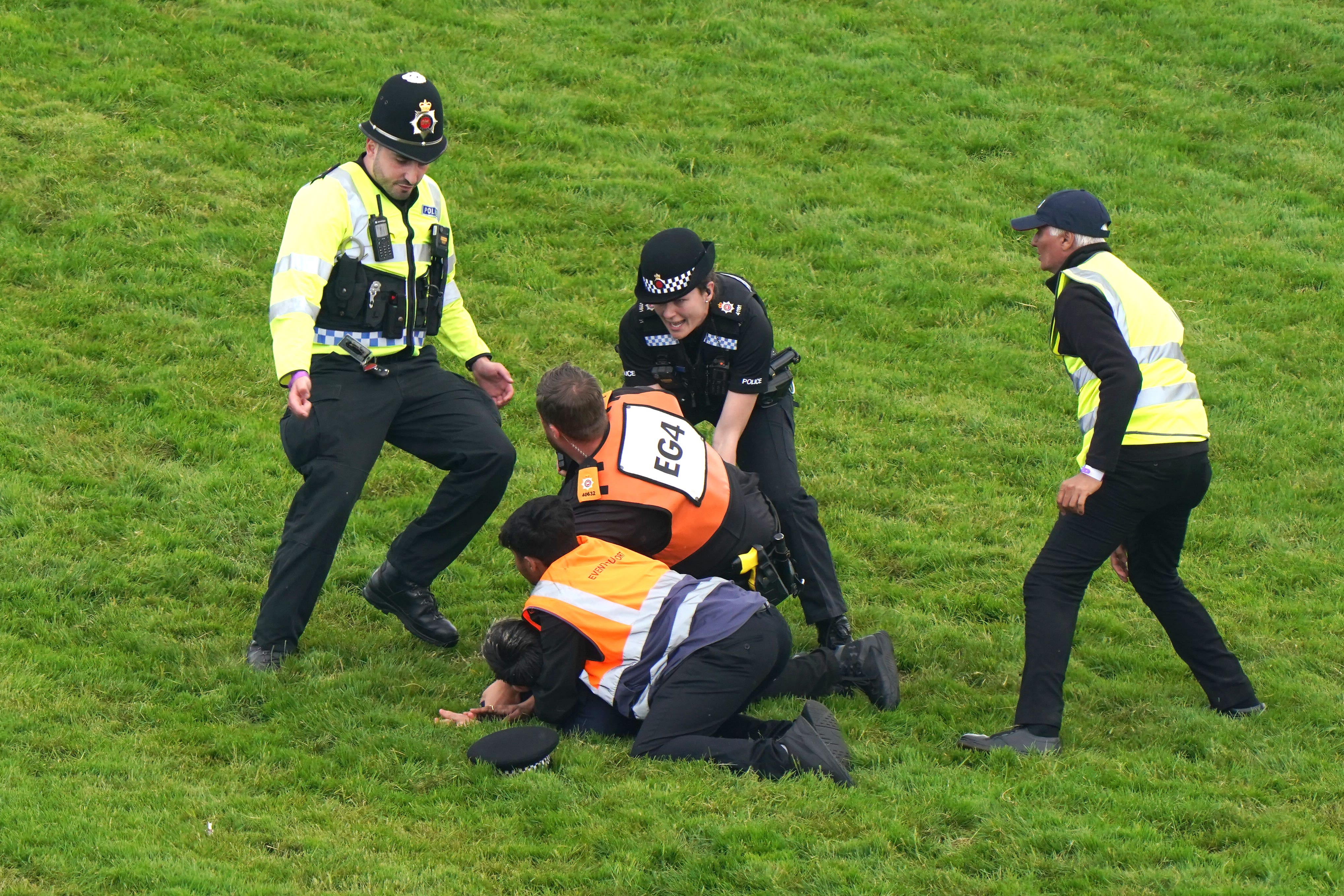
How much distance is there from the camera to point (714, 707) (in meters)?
5.54

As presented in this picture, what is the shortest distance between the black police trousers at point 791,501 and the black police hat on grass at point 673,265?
86cm

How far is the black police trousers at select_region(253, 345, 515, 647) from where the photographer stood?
628 cm

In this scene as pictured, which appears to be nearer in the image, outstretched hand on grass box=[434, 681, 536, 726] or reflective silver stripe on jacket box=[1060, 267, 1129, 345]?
reflective silver stripe on jacket box=[1060, 267, 1129, 345]

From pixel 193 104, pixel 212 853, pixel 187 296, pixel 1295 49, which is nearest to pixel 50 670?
pixel 212 853

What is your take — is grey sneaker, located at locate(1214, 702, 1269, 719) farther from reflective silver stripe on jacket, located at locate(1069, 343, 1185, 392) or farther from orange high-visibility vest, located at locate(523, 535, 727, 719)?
orange high-visibility vest, located at locate(523, 535, 727, 719)

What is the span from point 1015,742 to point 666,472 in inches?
74.4

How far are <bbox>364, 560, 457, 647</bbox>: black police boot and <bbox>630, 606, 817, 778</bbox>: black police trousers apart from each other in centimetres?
168

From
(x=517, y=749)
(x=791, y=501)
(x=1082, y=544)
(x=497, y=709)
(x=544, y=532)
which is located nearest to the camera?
(x=517, y=749)

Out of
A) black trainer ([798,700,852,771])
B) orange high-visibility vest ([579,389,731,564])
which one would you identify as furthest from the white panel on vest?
black trainer ([798,700,852,771])

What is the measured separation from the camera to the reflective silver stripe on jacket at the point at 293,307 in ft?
19.8

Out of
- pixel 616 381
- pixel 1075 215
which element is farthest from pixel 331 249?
pixel 616 381

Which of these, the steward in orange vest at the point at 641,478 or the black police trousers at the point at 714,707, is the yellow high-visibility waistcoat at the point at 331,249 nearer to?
the steward in orange vest at the point at 641,478

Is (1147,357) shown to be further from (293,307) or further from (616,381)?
(616,381)

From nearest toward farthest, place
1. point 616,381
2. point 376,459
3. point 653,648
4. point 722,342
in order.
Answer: point 653,648
point 376,459
point 722,342
point 616,381
